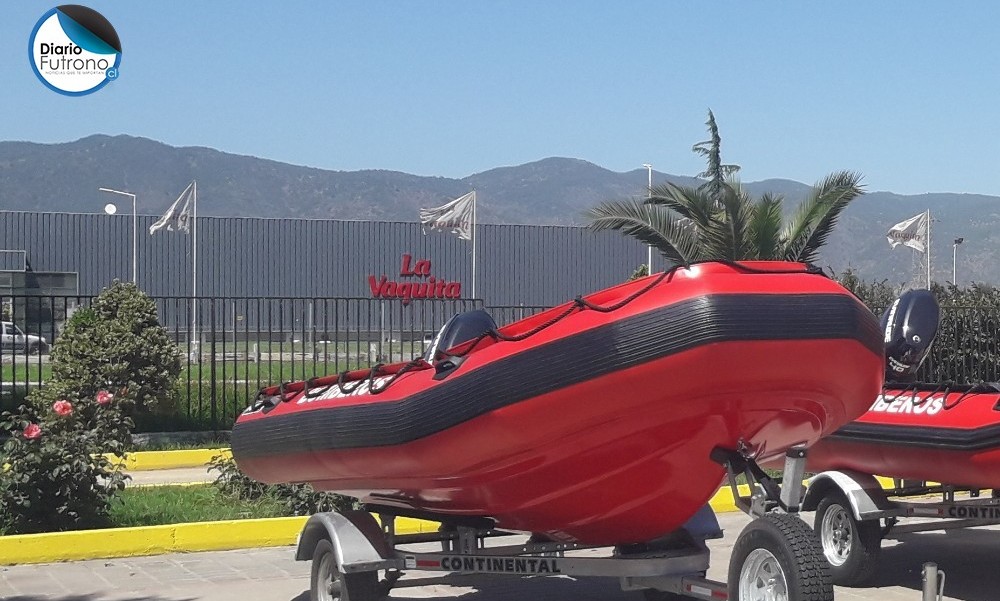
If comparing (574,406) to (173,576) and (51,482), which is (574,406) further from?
(51,482)

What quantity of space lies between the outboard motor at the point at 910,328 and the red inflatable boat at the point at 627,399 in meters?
2.61

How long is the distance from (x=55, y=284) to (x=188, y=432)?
30587 millimetres

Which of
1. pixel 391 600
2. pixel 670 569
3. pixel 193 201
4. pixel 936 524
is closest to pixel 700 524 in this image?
pixel 670 569

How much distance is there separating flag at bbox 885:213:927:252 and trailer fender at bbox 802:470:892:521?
30.7 meters

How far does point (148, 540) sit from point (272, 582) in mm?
1412

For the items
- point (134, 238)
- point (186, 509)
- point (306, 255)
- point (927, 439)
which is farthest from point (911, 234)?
point (927, 439)

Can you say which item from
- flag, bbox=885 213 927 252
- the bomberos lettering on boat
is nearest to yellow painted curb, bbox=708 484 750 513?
the bomberos lettering on boat

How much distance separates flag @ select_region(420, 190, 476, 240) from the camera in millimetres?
35438

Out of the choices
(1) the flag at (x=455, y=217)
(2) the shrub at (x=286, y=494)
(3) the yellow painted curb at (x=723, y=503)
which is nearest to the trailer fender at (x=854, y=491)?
(3) the yellow painted curb at (x=723, y=503)

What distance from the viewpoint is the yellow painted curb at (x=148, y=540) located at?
9.19m

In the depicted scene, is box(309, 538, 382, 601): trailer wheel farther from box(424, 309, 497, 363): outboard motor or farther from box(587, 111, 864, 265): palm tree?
box(587, 111, 864, 265): palm tree

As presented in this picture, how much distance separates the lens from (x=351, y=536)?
716cm

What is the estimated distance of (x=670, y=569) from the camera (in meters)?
→ 6.38

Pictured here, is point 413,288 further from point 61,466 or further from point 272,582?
point 272,582
